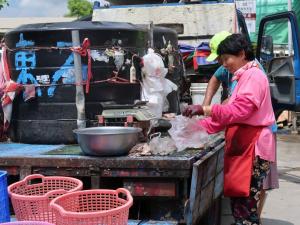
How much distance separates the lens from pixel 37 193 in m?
3.40

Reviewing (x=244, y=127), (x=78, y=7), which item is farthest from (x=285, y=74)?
(x=78, y=7)

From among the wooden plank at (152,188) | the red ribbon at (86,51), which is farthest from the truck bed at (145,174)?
the red ribbon at (86,51)

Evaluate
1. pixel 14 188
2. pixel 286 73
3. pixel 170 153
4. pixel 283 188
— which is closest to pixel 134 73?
pixel 170 153

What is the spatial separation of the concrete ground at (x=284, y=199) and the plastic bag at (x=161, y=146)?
229 cm

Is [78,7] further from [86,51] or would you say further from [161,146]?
[161,146]

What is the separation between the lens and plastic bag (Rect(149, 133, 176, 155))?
3658 mm

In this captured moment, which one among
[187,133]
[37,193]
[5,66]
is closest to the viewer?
[37,193]

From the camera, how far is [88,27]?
4.41 m

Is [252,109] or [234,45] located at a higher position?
[234,45]

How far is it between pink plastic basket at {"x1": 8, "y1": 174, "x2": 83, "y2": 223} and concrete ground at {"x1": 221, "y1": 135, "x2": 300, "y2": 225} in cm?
285

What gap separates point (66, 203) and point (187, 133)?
4.53 ft

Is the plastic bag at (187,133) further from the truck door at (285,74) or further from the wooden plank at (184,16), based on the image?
the wooden plank at (184,16)

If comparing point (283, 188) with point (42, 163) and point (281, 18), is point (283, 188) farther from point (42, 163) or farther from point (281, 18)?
point (42, 163)

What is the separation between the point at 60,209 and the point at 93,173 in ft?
2.90
